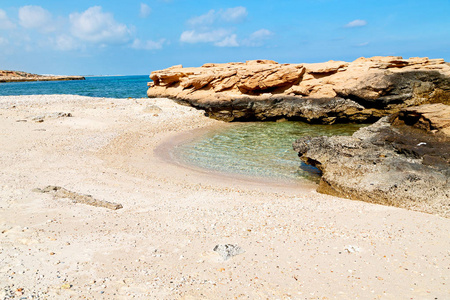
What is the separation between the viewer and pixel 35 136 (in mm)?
14930

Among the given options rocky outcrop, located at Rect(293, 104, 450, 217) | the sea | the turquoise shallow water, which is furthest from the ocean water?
rocky outcrop, located at Rect(293, 104, 450, 217)

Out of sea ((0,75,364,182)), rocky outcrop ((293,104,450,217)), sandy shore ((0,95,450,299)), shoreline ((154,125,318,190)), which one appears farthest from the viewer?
sea ((0,75,364,182))

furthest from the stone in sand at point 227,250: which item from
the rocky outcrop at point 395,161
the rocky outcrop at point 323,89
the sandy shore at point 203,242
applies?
the rocky outcrop at point 323,89

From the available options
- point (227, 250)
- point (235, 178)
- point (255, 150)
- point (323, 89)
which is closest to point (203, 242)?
point (227, 250)

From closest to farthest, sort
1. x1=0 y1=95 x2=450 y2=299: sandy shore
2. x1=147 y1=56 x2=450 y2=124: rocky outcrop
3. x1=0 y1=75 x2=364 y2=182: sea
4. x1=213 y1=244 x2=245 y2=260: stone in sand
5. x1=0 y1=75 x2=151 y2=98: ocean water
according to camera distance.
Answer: x1=0 y1=95 x2=450 y2=299: sandy shore → x1=213 y1=244 x2=245 y2=260: stone in sand → x1=0 y1=75 x2=364 y2=182: sea → x1=147 y1=56 x2=450 y2=124: rocky outcrop → x1=0 y1=75 x2=151 y2=98: ocean water

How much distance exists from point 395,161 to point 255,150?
661 cm

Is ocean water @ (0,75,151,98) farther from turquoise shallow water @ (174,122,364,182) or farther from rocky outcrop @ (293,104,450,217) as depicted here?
rocky outcrop @ (293,104,450,217)

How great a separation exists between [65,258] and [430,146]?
10269mm

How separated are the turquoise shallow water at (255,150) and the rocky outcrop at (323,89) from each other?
63.6 inches

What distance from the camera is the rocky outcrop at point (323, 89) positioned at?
2136 cm

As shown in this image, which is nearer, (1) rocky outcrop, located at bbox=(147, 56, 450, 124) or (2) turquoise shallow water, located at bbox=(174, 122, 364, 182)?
(2) turquoise shallow water, located at bbox=(174, 122, 364, 182)

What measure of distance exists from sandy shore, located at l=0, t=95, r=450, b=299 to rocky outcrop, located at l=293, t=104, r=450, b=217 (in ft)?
1.82

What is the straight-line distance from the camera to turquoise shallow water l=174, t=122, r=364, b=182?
38.4 feet

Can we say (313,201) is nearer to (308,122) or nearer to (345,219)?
(345,219)
